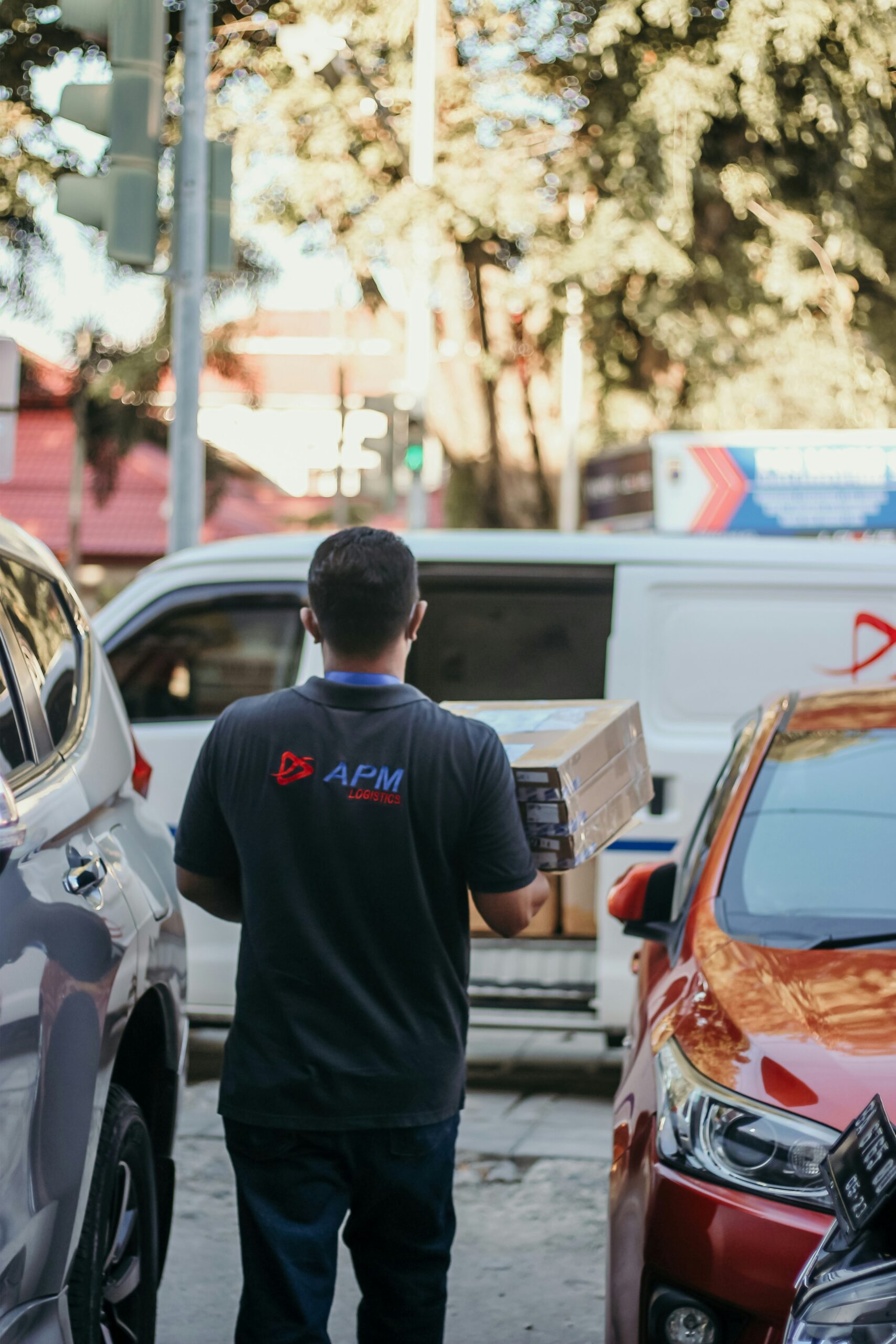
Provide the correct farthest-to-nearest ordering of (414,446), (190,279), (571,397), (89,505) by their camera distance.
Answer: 1. (89,505)
2. (571,397)
3. (414,446)
4. (190,279)

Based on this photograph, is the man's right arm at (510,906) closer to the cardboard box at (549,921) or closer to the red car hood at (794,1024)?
the red car hood at (794,1024)

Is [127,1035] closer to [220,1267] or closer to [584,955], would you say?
[220,1267]

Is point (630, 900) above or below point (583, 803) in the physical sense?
below

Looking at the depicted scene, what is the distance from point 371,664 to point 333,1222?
91 cm

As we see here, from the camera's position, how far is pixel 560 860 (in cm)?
306

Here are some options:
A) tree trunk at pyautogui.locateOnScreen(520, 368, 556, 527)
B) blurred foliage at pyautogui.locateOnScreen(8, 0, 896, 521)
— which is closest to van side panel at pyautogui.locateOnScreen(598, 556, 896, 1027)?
blurred foliage at pyautogui.locateOnScreen(8, 0, 896, 521)

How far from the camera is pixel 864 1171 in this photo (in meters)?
2.04

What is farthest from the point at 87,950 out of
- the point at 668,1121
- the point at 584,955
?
the point at 584,955

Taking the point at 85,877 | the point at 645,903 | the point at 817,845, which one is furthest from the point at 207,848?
the point at 817,845

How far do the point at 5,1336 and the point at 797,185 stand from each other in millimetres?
14630

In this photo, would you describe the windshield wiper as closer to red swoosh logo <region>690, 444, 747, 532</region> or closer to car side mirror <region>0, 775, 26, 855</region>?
car side mirror <region>0, 775, 26, 855</region>

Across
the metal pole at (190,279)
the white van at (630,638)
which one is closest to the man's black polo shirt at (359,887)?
the white van at (630,638)

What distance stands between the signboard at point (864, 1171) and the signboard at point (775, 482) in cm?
943

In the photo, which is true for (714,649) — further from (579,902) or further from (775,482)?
(775,482)
